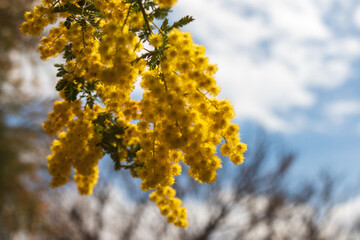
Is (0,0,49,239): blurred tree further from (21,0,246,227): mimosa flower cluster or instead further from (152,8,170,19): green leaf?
(152,8,170,19): green leaf

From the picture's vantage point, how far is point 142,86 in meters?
1.53

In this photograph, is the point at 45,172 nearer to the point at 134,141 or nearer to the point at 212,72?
the point at 134,141

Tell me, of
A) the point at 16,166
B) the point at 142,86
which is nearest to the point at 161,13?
the point at 142,86

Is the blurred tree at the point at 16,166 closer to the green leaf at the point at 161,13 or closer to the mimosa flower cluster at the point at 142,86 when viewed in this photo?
the mimosa flower cluster at the point at 142,86

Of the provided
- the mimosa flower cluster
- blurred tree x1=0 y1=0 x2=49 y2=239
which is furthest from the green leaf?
blurred tree x1=0 y1=0 x2=49 y2=239

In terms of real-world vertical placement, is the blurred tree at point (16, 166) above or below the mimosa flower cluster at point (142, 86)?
above

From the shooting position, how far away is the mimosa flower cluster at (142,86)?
4.52 feet

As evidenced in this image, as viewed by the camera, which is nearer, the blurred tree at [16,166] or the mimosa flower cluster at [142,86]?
the mimosa flower cluster at [142,86]

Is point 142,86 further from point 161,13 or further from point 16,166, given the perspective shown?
point 16,166

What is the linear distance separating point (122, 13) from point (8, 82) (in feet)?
32.8

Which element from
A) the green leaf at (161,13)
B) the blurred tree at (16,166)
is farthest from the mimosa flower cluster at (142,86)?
the blurred tree at (16,166)

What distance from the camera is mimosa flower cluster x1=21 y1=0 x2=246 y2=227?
1.38 metres

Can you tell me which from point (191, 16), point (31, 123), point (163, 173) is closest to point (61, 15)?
point (191, 16)

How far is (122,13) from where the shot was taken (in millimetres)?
1602
